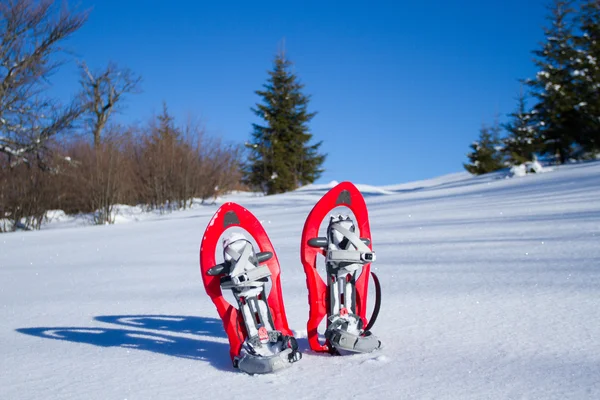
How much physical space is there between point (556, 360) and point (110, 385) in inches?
66.8

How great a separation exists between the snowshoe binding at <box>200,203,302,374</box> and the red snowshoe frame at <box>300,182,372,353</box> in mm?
139

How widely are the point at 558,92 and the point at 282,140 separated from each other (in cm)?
1370

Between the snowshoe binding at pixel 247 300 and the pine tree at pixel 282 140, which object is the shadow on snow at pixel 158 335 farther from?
the pine tree at pixel 282 140

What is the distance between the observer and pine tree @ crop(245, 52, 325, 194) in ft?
83.7

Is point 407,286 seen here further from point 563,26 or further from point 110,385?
point 563,26

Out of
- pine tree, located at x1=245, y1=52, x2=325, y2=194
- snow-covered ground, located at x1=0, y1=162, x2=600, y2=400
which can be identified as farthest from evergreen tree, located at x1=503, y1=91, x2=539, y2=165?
snow-covered ground, located at x1=0, y1=162, x2=600, y2=400

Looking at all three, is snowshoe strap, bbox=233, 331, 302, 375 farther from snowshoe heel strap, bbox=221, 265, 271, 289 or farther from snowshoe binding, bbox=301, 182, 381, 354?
snowshoe heel strap, bbox=221, 265, 271, 289

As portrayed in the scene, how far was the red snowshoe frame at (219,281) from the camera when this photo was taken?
2012 mm

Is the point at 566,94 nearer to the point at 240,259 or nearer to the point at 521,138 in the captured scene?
the point at 521,138

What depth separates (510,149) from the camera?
84.1 feet

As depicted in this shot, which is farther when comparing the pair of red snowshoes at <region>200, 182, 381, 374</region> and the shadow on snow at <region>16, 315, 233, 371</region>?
the shadow on snow at <region>16, 315, 233, 371</region>

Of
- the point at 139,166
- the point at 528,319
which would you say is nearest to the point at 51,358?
the point at 528,319

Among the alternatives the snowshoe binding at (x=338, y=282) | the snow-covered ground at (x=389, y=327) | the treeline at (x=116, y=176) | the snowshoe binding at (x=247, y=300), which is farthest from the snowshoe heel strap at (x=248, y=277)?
the treeline at (x=116, y=176)

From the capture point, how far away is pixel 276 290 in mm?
2125
